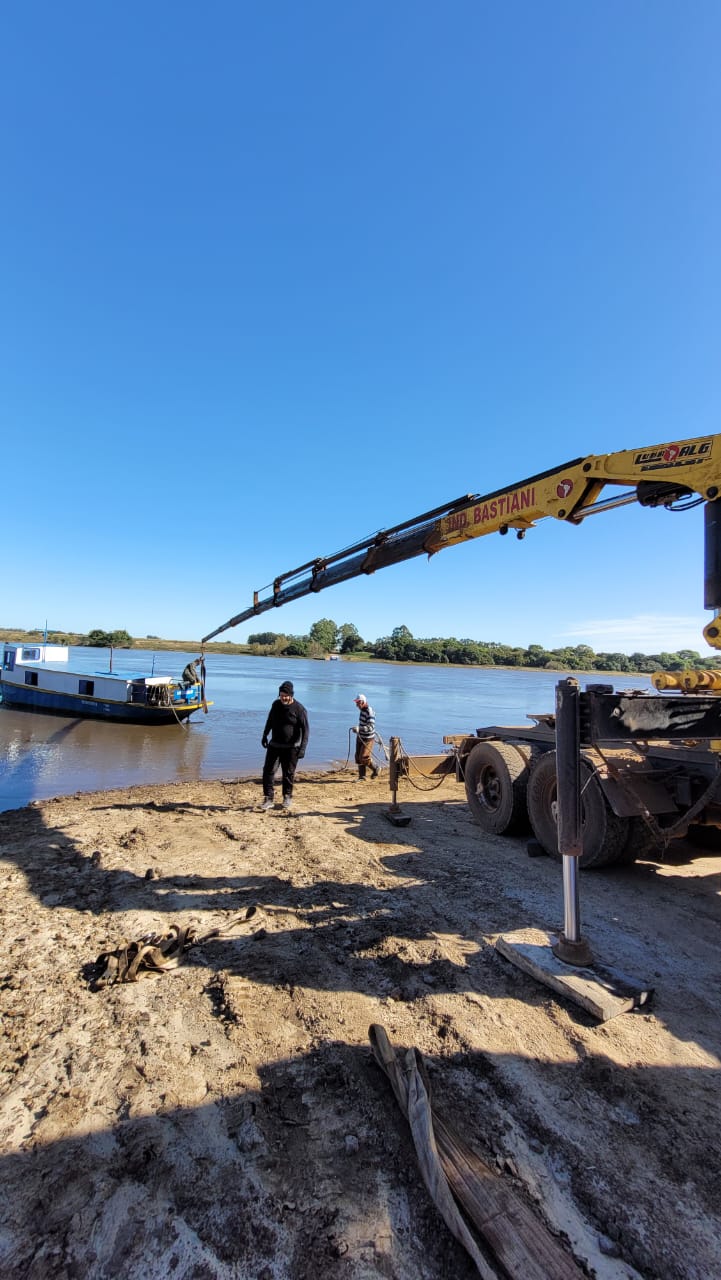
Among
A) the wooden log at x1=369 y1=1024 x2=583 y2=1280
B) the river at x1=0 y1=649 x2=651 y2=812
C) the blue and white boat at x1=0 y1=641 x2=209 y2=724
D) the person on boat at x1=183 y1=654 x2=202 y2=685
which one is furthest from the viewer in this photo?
the person on boat at x1=183 y1=654 x2=202 y2=685

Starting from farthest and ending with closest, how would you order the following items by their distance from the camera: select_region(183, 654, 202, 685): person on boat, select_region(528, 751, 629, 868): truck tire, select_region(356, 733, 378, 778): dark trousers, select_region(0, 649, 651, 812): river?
select_region(183, 654, 202, 685): person on boat < select_region(0, 649, 651, 812): river < select_region(356, 733, 378, 778): dark trousers < select_region(528, 751, 629, 868): truck tire

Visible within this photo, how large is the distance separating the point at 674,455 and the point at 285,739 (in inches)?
244

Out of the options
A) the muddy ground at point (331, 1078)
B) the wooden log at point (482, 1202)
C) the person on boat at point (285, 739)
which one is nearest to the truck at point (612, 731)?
the muddy ground at point (331, 1078)

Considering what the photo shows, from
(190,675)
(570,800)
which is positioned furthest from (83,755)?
(570,800)

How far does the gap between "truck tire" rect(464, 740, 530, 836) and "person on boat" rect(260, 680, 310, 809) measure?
2.57 metres

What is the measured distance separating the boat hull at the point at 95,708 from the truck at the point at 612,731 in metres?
17.6

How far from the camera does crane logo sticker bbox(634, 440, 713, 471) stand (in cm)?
454

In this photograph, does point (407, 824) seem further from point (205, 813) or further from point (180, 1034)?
point (180, 1034)

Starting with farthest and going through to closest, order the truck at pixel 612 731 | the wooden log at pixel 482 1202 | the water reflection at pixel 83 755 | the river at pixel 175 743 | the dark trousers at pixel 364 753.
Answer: the river at pixel 175 743, the water reflection at pixel 83 755, the dark trousers at pixel 364 753, the truck at pixel 612 731, the wooden log at pixel 482 1202

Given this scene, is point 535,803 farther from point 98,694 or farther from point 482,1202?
point 98,694

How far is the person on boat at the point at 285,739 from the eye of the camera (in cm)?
845

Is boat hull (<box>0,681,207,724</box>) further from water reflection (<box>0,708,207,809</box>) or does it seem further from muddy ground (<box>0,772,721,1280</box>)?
muddy ground (<box>0,772,721,1280</box>)

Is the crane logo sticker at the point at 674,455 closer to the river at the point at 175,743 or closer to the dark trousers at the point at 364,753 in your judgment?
the river at the point at 175,743

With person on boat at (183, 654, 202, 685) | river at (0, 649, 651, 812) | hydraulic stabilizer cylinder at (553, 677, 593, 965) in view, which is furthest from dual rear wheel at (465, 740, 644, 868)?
person on boat at (183, 654, 202, 685)
